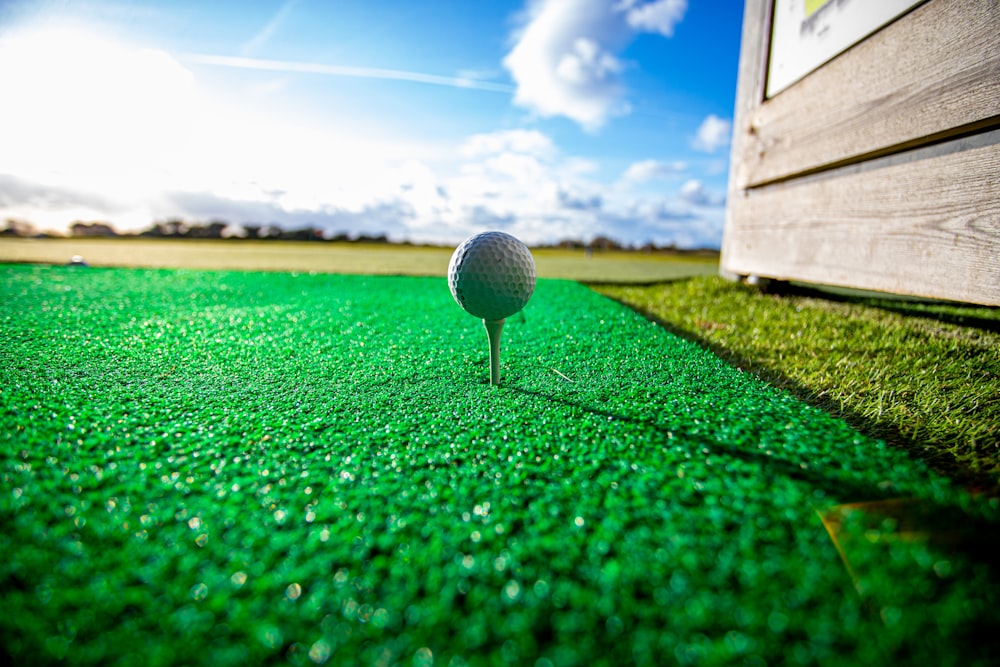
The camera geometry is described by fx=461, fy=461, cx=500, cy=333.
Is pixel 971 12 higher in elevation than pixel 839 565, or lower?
higher

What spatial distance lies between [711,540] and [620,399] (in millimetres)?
688

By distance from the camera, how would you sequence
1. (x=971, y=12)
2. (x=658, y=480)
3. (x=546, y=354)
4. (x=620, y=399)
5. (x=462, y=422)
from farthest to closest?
(x=546, y=354), (x=971, y=12), (x=620, y=399), (x=462, y=422), (x=658, y=480)

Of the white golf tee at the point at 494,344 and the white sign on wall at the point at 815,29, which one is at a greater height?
→ the white sign on wall at the point at 815,29

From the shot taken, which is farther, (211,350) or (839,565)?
(211,350)

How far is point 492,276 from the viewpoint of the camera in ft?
5.07

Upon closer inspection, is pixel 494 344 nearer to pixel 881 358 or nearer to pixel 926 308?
pixel 881 358

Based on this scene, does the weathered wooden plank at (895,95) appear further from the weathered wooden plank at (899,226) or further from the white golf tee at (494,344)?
the white golf tee at (494,344)

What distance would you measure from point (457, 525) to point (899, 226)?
2.76m

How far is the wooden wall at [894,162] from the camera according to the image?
1926mm

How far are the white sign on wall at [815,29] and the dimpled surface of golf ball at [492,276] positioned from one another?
2.42 meters

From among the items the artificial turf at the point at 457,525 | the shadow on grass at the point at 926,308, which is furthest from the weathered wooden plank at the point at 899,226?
the artificial turf at the point at 457,525

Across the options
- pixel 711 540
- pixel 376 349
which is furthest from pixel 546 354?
pixel 711 540

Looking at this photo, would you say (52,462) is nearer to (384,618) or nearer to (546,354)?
(384,618)

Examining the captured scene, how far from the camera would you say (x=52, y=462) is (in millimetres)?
1057
